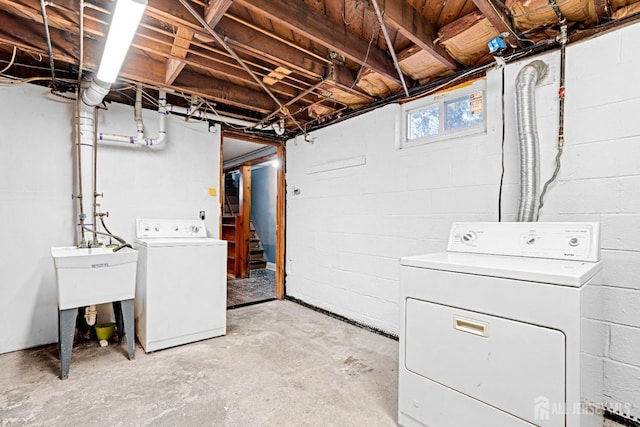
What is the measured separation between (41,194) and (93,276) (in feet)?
3.44

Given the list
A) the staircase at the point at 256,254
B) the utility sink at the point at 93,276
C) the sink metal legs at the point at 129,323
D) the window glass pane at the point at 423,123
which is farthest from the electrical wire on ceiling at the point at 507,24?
the staircase at the point at 256,254

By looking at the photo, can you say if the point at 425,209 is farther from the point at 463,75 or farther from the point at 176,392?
the point at 176,392

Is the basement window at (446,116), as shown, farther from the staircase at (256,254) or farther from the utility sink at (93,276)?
the staircase at (256,254)

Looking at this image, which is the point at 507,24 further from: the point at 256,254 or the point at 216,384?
the point at 256,254

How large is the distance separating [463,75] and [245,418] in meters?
2.74

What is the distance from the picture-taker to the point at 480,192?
229 cm

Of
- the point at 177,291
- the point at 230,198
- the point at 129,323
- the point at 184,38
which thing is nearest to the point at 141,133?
the point at 184,38

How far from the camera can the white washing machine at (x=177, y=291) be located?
8.23 ft

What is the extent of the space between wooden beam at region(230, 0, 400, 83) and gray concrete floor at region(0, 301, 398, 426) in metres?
2.26

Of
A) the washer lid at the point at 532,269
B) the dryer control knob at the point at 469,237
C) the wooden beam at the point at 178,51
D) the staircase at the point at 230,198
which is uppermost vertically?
the wooden beam at the point at 178,51

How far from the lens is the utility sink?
211 centimetres

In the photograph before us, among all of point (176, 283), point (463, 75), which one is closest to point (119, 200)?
point (176, 283)

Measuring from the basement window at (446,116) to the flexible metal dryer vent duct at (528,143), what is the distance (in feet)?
1.19

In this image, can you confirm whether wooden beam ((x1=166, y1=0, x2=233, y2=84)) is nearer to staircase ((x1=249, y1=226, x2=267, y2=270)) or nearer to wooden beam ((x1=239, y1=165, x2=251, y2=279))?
wooden beam ((x1=239, y1=165, x2=251, y2=279))
